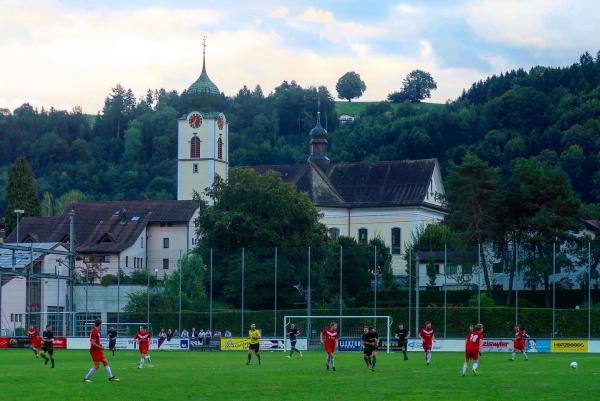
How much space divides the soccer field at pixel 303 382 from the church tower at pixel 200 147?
9489 centimetres

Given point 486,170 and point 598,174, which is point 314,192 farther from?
point 598,174

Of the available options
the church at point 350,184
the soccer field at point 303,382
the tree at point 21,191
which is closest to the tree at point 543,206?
the church at point 350,184

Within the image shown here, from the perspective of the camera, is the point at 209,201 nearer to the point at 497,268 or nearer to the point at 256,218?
the point at 256,218

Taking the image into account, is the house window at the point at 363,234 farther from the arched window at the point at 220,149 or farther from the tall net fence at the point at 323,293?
the tall net fence at the point at 323,293

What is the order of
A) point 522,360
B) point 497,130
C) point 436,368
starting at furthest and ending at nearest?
point 497,130 → point 522,360 → point 436,368

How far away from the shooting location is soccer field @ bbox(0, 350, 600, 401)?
3066 cm

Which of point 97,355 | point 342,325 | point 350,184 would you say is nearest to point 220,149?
point 350,184

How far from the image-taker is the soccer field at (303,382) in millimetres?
30656

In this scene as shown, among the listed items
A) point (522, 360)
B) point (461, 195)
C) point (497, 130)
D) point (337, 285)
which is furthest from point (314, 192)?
point (522, 360)

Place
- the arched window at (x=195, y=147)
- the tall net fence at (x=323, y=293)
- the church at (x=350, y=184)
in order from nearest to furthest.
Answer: the tall net fence at (x=323, y=293), the church at (x=350, y=184), the arched window at (x=195, y=147)

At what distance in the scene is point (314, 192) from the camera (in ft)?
458

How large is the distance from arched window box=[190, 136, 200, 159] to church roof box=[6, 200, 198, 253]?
514 inches

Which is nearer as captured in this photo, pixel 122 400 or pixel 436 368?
pixel 122 400

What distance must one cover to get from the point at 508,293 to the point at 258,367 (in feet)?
143
